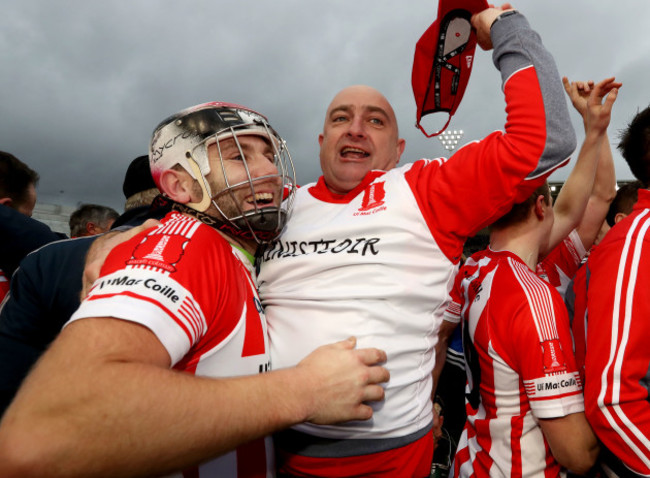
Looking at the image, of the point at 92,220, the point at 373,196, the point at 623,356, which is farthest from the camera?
the point at 92,220

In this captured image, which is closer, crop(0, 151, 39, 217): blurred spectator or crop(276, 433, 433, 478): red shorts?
crop(276, 433, 433, 478): red shorts

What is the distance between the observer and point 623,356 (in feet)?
4.84

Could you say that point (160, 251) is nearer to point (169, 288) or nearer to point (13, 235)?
point (169, 288)

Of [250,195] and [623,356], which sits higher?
[250,195]

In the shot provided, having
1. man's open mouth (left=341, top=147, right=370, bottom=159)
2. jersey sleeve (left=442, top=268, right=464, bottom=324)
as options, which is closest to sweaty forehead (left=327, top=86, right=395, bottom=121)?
man's open mouth (left=341, top=147, right=370, bottom=159)

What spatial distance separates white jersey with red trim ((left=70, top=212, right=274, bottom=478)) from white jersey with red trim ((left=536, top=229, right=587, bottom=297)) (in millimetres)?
2966

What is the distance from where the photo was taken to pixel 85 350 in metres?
0.89

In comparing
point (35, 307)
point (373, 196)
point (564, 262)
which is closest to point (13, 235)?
point (35, 307)

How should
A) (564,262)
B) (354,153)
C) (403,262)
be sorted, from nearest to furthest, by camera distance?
(403,262) → (354,153) → (564,262)

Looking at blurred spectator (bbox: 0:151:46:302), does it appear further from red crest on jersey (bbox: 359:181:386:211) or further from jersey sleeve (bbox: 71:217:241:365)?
red crest on jersey (bbox: 359:181:386:211)

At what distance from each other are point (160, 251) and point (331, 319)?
0.70 meters

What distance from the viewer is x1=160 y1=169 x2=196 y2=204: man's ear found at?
5.63 feet

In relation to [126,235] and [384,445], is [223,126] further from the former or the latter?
[384,445]

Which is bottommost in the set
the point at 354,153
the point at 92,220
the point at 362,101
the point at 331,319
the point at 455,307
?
the point at 331,319
